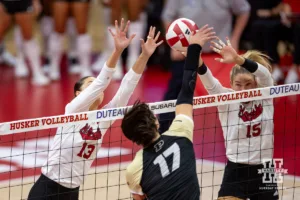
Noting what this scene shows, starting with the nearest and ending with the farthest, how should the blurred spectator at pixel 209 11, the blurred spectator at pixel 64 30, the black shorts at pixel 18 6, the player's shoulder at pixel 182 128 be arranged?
1. the player's shoulder at pixel 182 128
2. the blurred spectator at pixel 209 11
3. the black shorts at pixel 18 6
4. the blurred spectator at pixel 64 30

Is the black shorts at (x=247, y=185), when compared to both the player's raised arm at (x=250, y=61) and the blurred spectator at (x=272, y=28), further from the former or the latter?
the blurred spectator at (x=272, y=28)

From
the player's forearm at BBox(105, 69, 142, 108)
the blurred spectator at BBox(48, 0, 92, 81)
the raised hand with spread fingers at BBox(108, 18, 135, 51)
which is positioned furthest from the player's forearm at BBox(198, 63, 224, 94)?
the blurred spectator at BBox(48, 0, 92, 81)

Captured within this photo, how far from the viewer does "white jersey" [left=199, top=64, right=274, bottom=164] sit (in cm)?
614

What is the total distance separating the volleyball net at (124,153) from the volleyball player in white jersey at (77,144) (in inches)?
4.0

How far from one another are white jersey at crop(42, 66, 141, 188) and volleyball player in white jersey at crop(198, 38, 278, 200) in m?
0.78

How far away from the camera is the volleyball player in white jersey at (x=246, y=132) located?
6.07m

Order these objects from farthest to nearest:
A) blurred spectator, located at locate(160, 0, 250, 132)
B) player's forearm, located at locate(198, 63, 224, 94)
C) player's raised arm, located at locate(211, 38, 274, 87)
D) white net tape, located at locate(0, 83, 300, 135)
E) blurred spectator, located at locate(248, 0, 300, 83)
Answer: blurred spectator, located at locate(248, 0, 300, 83) < blurred spectator, located at locate(160, 0, 250, 132) < player's forearm, located at locate(198, 63, 224, 94) < player's raised arm, located at locate(211, 38, 274, 87) < white net tape, located at locate(0, 83, 300, 135)

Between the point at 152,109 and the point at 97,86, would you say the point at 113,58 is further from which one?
the point at 152,109

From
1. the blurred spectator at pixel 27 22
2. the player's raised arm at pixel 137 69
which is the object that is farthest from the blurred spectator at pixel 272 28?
Result: the player's raised arm at pixel 137 69

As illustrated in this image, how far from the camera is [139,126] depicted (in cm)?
485

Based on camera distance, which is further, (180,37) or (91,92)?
(180,37)

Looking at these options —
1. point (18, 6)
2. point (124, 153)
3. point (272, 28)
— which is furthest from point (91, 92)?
point (18, 6)

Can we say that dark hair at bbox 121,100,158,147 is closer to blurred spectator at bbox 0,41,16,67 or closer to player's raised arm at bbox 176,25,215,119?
player's raised arm at bbox 176,25,215,119

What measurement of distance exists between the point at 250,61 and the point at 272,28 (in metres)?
6.40
